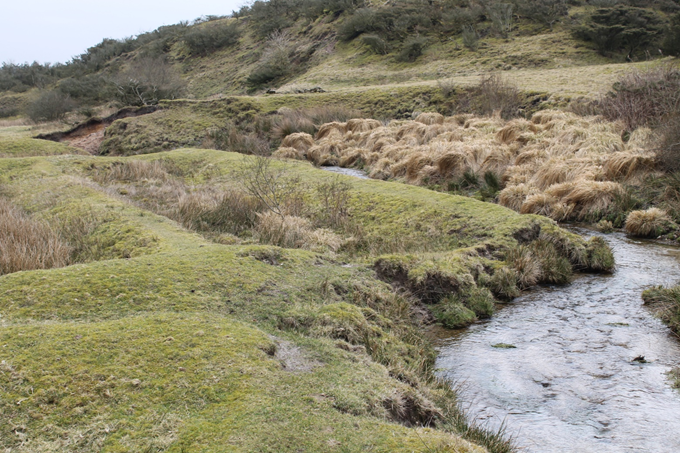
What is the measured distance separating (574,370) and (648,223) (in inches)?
249

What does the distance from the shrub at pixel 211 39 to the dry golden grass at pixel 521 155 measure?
41.5 m

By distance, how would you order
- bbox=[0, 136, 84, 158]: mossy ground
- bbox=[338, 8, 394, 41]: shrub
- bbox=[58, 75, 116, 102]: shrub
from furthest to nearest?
bbox=[58, 75, 116, 102]: shrub → bbox=[338, 8, 394, 41]: shrub → bbox=[0, 136, 84, 158]: mossy ground

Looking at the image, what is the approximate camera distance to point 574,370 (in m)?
5.17

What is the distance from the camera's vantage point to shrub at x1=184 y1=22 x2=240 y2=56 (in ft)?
189

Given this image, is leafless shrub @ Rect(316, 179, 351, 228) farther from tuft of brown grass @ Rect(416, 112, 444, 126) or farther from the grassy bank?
tuft of brown grass @ Rect(416, 112, 444, 126)

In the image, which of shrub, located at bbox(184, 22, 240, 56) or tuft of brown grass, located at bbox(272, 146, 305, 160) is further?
shrub, located at bbox(184, 22, 240, 56)

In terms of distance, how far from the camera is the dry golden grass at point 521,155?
12070mm

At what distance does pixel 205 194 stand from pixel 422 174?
662cm

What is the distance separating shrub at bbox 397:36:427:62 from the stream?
31.2 meters

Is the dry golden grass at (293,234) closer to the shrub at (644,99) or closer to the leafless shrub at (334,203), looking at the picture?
the leafless shrub at (334,203)

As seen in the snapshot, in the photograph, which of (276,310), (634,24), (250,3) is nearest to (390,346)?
(276,310)

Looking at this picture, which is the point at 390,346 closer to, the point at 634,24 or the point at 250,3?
the point at 634,24

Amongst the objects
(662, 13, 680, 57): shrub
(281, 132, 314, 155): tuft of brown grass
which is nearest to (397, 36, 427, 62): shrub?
(662, 13, 680, 57): shrub

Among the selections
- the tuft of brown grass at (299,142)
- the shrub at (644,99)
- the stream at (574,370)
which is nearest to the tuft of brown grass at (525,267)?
the stream at (574,370)
